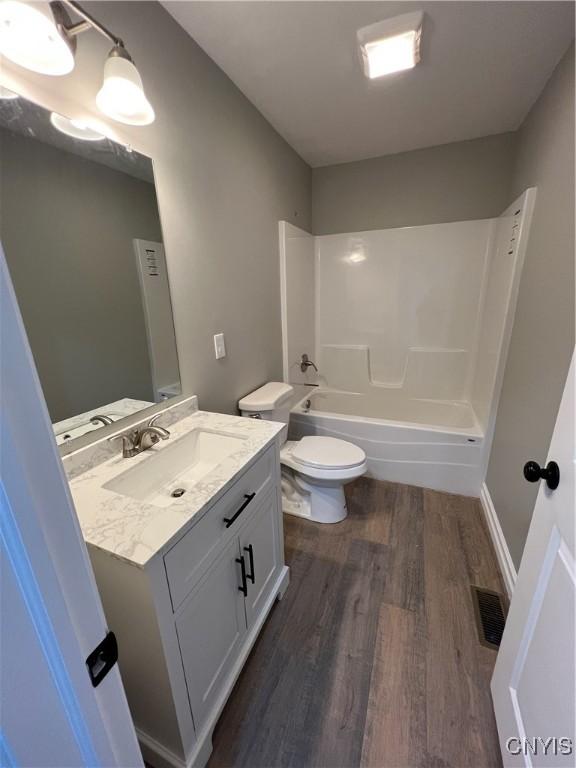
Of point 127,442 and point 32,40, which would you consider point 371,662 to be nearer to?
point 127,442

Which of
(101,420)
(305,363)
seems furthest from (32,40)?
(305,363)

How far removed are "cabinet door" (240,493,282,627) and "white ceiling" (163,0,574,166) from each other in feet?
6.28

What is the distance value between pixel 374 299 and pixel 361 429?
4.11 feet

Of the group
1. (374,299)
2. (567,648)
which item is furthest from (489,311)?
(567,648)

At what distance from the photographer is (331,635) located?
1.36m

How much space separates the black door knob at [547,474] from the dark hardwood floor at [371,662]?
921 mm

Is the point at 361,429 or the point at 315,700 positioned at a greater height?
the point at 361,429

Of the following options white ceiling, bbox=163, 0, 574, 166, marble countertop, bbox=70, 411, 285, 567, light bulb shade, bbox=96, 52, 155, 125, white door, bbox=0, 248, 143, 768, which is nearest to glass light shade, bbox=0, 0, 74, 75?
light bulb shade, bbox=96, 52, 155, 125

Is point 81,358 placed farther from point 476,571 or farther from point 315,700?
point 476,571

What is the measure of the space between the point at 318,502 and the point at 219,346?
1124 millimetres

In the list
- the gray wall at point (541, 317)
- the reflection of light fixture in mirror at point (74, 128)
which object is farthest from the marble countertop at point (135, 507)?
the gray wall at point (541, 317)

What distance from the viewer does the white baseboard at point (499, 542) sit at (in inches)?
59.8

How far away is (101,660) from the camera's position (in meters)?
0.46

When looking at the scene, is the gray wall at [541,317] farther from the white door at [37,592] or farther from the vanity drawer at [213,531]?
the white door at [37,592]
